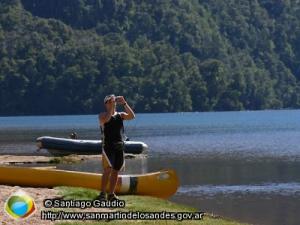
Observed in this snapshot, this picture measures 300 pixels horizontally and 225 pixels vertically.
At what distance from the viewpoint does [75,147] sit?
46.9 metres

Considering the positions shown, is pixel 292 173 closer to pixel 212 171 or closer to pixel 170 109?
pixel 212 171

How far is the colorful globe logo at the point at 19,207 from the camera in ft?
50.7

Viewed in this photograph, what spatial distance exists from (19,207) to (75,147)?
102ft

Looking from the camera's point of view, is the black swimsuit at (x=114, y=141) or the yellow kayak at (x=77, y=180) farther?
the yellow kayak at (x=77, y=180)

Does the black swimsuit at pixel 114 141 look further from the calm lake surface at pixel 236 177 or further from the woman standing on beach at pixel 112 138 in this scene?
the calm lake surface at pixel 236 177

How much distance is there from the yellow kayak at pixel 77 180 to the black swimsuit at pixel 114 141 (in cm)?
339

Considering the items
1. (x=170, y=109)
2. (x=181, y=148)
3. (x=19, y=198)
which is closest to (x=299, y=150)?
(x=181, y=148)

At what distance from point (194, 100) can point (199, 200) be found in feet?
552

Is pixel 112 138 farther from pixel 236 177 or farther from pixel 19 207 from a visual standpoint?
pixel 236 177

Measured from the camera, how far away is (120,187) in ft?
66.5

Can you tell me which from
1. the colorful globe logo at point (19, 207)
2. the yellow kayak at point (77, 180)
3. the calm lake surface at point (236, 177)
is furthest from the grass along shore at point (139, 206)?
the calm lake surface at point (236, 177)

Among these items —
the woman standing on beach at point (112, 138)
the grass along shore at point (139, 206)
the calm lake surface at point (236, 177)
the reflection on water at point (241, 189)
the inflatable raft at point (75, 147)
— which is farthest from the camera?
the inflatable raft at point (75, 147)

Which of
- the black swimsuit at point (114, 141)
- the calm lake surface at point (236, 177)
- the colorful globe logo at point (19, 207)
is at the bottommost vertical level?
the calm lake surface at point (236, 177)

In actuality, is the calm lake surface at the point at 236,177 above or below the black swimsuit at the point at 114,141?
below
